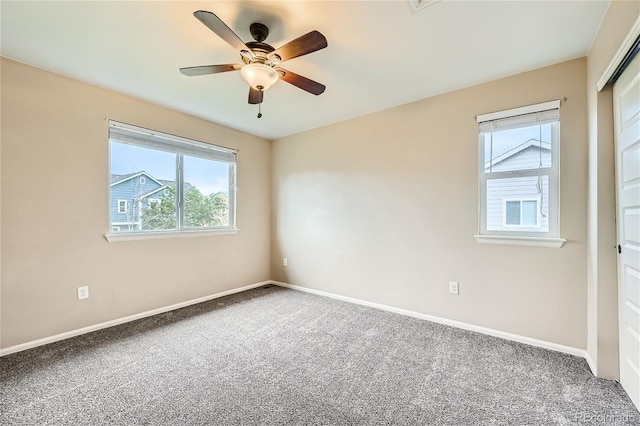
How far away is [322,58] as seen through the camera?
7.03ft

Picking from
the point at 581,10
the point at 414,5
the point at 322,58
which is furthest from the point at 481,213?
the point at 322,58

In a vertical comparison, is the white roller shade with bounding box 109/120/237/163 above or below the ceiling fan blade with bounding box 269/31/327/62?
below

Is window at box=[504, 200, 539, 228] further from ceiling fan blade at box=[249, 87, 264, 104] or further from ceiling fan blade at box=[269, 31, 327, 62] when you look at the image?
ceiling fan blade at box=[249, 87, 264, 104]

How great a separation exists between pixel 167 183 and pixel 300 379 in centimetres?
262

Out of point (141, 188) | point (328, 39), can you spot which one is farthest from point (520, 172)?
point (141, 188)

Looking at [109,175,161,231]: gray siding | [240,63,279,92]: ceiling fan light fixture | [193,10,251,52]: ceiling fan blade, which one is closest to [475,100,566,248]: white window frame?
[240,63,279,92]: ceiling fan light fixture

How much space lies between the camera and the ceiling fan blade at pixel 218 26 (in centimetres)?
134

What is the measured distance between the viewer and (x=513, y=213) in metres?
2.44

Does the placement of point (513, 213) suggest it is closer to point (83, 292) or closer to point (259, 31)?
point (259, 31)

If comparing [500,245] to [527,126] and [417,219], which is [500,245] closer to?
[417,219]

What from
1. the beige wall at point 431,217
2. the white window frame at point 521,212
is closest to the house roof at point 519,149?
the beige wall at point 431,217

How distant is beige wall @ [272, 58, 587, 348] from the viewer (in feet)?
7.15

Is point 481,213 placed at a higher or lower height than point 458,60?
lower

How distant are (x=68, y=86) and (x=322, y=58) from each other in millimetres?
2348
